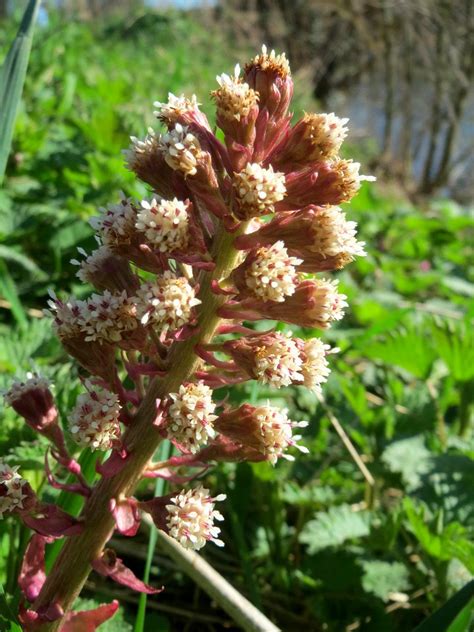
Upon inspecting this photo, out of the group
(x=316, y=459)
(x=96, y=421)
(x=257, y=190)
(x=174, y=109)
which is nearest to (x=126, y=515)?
(x=96, y=421)

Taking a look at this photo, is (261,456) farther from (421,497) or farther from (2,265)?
(2,265)

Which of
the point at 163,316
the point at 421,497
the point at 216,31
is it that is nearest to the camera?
the point at 163,316

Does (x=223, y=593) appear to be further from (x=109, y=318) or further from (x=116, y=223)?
(x=116, y=223)

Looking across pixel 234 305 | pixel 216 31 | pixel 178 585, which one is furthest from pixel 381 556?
pixel 216 31

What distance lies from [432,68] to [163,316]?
13.0 metres

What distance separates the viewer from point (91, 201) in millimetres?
2840

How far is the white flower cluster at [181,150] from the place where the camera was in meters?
1.11

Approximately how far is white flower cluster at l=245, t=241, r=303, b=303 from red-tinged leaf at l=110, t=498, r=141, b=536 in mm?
399

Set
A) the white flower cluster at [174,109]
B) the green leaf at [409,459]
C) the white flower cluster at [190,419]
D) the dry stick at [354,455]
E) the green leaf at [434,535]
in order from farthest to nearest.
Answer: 1. the dry stick at [354,455]
2. the green leaf at [409,459]
3. the green leaf at [434,535]
4. the white flower cluster at [174,109]
5. the white flower cluster at [190,419]

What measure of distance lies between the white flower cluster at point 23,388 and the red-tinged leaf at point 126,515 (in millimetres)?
224

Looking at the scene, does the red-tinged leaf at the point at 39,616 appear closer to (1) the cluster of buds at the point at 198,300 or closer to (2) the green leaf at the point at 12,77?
(1) the cluster of buds at the point at 198,300

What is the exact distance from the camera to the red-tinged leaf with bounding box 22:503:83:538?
112 cm

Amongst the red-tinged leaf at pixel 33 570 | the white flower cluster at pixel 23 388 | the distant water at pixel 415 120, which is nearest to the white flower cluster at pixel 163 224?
the white flower cluster at pixel 23 388

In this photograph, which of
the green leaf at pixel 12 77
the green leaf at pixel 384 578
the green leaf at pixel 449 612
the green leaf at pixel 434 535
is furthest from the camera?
the green leaf at pixel 384 578
